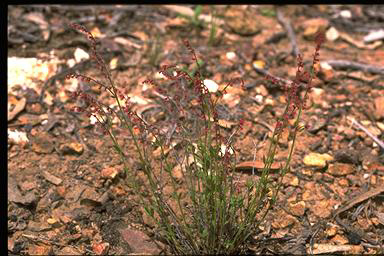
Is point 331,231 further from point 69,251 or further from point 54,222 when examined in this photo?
point 54,222

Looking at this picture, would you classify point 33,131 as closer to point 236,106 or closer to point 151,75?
point 151,75

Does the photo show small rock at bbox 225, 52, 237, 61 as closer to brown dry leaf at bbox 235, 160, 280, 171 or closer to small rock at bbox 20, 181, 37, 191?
brown dry leaf at bbox 235, 160, 280, 171

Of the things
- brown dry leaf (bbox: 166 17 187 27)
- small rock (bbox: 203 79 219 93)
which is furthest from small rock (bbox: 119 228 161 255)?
brown dry leaf (bbox: 166 17 187 27)

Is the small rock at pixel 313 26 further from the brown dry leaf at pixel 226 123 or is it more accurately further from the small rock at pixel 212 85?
the brown dry leaf at pixel 226 123

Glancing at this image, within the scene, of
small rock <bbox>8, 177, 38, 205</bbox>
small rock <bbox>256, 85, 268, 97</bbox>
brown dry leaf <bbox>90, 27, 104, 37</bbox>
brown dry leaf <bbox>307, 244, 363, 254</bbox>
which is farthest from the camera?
brown dry leaf <bbox>90, 27, 104, 37</bbox>

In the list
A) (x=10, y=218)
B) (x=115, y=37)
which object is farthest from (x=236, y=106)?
(x=10, y=218)

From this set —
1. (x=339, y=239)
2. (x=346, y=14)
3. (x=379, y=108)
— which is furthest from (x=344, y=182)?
(x=346, y=14)
